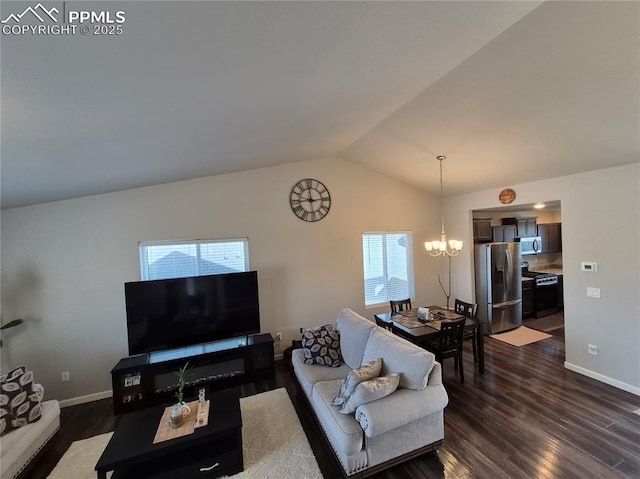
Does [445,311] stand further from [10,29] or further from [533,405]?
[10,29]

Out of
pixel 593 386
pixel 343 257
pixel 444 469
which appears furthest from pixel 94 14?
pixel 593 386

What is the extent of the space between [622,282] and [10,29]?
5.42 m

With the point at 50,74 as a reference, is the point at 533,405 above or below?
below

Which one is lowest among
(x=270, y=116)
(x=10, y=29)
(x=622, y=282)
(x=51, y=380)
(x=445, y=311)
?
(x=51, y=380)

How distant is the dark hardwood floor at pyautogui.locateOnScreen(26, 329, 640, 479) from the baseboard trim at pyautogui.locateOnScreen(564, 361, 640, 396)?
0.10 m

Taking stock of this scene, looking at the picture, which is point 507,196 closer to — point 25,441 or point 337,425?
point 337,425

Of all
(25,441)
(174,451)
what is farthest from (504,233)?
(25,441)

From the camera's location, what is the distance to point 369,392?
2047 mm

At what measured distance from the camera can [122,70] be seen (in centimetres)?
125

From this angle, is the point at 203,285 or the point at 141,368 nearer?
the point at 141,368

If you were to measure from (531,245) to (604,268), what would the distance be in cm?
337

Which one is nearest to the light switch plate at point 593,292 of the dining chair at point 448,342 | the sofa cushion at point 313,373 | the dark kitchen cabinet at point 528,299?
the dining chair at point 448,342

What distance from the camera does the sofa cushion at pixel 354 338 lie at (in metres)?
2.95

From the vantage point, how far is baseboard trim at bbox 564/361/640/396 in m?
3.10
